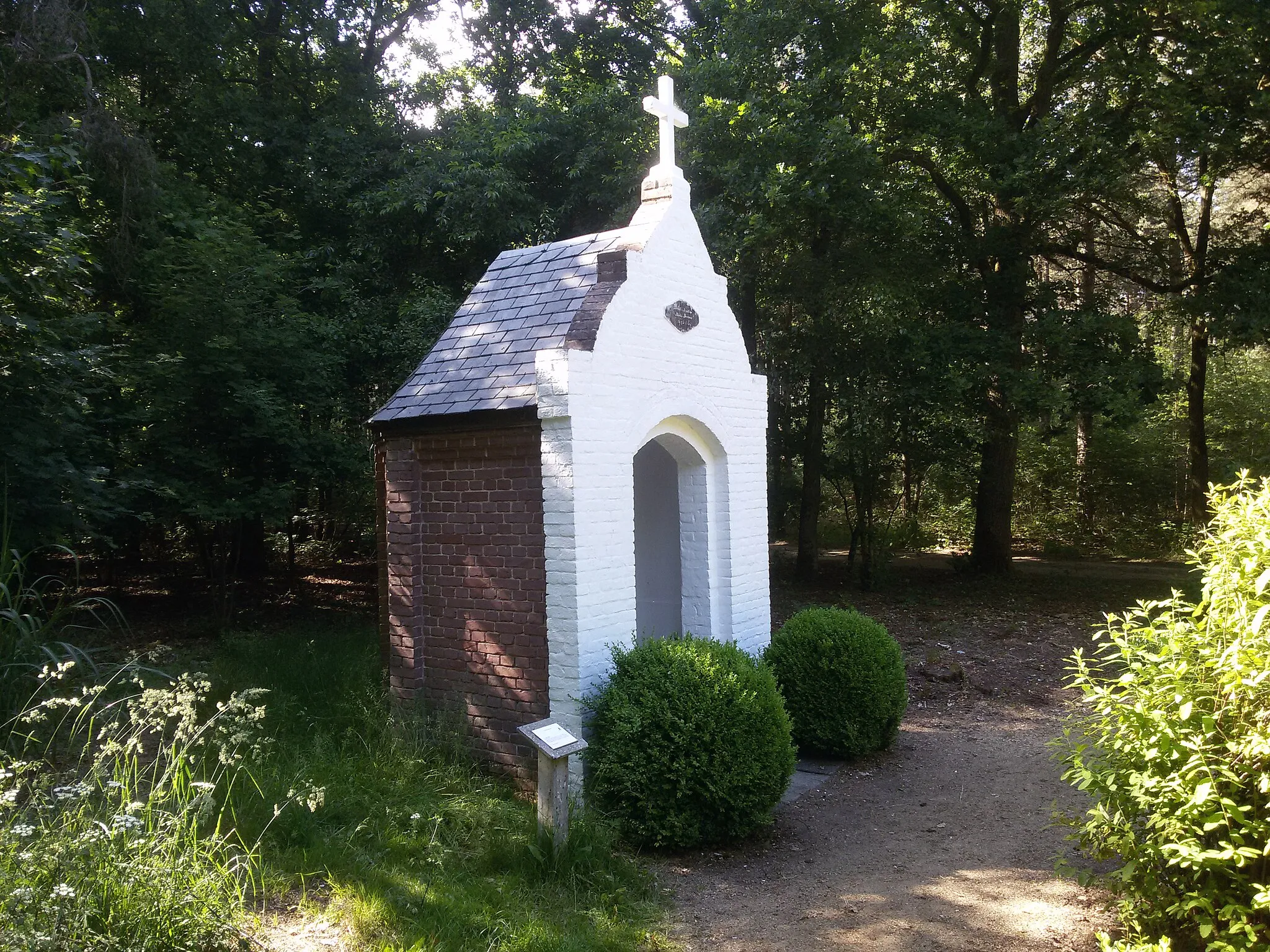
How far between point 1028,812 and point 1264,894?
10.4ft

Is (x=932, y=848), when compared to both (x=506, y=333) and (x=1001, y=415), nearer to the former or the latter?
(x=506, y=333)

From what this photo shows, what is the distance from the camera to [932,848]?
17.9ft

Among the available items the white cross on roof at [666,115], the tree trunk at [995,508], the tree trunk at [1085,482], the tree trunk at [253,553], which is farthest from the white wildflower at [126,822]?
the tree trunk at [1085,482]

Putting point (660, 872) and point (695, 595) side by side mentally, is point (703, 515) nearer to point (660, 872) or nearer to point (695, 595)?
point (695, 595)

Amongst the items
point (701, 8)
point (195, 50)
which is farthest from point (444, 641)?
point (701, 8)

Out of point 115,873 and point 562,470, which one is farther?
point 562,470

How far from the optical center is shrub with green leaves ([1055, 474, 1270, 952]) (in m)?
3.35

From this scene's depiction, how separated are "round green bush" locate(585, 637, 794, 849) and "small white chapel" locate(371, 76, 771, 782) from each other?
16.8 inches

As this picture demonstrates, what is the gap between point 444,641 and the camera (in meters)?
6.52

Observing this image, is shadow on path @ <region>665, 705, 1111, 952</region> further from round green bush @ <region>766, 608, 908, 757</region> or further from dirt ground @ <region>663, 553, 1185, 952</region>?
round green bush @ <region>766, 608, 908, 757</region>

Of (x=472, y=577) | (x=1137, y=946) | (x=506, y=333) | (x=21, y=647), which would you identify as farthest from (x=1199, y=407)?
(x=21, y=647)

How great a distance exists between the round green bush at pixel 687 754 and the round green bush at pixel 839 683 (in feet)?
4.83

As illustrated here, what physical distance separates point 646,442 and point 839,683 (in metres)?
2.48

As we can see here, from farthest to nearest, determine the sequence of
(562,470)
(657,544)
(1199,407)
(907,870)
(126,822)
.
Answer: (1199,407)
(657,544)
(562,470)
(907,870)
(126,822)
